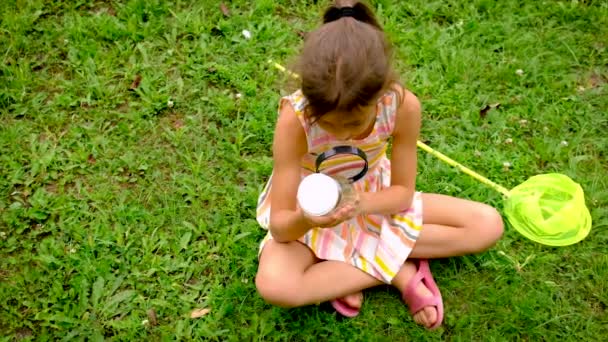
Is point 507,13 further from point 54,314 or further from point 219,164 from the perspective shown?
point 54,314

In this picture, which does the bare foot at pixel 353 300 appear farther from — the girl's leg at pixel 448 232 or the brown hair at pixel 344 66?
the brown hair at pixel 344 66

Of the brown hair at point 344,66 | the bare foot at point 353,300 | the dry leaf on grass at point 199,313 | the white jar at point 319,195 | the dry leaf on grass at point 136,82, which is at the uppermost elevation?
the brown hair at point 344,66

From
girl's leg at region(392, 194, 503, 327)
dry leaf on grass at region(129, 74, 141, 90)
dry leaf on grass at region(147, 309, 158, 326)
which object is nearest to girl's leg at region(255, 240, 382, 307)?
girl's leg at region(392, 194, 503, 327)

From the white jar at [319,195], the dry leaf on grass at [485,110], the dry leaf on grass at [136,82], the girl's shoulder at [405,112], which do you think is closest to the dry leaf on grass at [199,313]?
the white jar at [319,195]

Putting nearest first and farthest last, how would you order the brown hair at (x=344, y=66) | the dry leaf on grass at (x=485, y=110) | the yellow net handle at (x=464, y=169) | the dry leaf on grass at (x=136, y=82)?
the brown hair at (x=344, y=66) → the yellow net handle at (x=464, y=169) → the dry leaf on grass at (x=485, y=110) → the dry leaf on grass at (x=136, y=82)

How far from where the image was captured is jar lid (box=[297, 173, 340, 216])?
1.83m

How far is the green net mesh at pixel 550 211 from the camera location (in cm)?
271

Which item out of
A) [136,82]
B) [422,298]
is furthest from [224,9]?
[422,298]

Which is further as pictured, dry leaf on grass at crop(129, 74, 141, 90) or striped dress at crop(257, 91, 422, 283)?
dry leaf on grass at crop(129, 74, 141, 90)

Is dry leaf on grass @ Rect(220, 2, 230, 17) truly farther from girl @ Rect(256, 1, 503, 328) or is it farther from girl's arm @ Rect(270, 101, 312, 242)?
girl's arm @ Rect(270, 101, 312, 242)

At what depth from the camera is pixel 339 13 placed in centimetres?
194

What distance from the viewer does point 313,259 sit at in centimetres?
251

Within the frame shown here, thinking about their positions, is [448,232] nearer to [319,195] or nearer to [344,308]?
[344,308]

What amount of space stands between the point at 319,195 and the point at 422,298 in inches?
34.9
